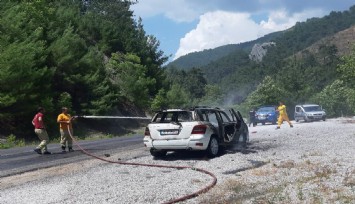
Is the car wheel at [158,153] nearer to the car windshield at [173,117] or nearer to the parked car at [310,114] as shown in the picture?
the car windshield at [173,117]

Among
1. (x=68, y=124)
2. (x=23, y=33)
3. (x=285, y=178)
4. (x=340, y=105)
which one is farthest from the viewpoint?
(x=340, y=105)

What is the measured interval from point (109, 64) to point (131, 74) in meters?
2.95

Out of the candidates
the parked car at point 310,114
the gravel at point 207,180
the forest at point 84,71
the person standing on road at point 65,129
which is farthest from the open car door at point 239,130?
the parked car at point 310,114

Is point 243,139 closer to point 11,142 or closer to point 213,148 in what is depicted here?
point 213,148

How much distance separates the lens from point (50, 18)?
4134 cm

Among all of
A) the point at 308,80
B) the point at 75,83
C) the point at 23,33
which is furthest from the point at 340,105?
the point at 23,33

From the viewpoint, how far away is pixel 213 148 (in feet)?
47.4

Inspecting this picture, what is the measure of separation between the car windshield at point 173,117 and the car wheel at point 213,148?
3.27 feet

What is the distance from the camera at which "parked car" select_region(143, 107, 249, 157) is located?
13953 millimetres

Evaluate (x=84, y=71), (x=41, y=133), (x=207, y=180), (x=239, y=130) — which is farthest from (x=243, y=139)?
(x=84, y=71)

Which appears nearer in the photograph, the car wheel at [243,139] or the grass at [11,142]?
the car wheel at [243,139]

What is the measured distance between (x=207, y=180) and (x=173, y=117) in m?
4.40

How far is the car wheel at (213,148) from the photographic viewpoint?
46.9 feet

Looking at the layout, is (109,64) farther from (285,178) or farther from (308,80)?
(308,80)
